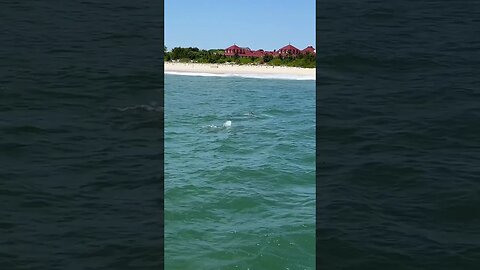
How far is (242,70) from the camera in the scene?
64062 mm

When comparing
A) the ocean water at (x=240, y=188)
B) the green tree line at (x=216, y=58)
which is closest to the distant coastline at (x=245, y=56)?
the green tree line at (x=216, y=58)

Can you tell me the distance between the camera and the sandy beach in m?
61.2

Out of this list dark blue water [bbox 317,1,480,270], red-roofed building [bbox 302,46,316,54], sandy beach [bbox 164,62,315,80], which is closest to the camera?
dark blue water [bbox 317,1,480,270]

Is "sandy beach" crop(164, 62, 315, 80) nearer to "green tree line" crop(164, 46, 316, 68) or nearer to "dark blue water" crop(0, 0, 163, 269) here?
"green tree line" crop(164, 46, 316, 68)

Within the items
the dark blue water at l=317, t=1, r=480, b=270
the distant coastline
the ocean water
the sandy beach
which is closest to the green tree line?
the distant coastline

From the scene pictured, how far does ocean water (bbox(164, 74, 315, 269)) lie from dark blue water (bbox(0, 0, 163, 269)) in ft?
8.63

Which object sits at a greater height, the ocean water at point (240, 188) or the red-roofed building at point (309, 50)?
the red-roofed building at point (309, 50)

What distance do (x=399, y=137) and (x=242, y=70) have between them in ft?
186

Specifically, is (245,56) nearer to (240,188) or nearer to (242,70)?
(242,70)

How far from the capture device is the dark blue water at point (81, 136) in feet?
19.8

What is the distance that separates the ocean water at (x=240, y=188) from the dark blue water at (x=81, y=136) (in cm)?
263

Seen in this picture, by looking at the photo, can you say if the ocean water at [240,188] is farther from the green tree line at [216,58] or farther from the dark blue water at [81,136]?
the green tree line at [216,58]

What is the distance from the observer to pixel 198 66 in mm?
67125

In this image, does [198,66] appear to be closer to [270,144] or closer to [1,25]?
[270,144]
